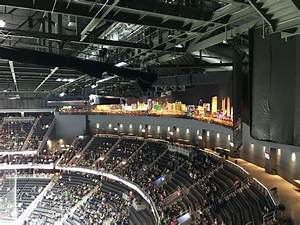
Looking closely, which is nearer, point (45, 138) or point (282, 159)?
point (282, 159)

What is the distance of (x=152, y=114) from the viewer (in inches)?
Result: 1478

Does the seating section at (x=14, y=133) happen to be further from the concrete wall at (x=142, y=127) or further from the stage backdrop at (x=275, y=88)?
the stage backdrop at (x=275, y=88)

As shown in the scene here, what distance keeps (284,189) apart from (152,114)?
2228cm

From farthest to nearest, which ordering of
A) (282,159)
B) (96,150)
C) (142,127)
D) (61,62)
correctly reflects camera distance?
1. (96,150)
2. (142,127)
3. (282,159)
4. (61,62)

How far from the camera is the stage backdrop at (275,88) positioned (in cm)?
871

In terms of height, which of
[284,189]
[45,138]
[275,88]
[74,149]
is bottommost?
[74,149]

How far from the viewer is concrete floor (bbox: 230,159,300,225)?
13078 mm

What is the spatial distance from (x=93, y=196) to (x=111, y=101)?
21.6 meters

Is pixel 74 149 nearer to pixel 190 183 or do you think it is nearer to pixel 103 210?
pixel 103 210

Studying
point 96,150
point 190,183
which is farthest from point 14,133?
point 190,183

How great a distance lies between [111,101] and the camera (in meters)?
14.5

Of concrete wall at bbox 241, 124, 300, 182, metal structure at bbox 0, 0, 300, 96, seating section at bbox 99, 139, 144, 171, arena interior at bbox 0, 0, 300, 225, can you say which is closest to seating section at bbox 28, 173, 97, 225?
arena interior at bbox 0, 0, 300, 225

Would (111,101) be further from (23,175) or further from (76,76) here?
(23,175)

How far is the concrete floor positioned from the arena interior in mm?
69
